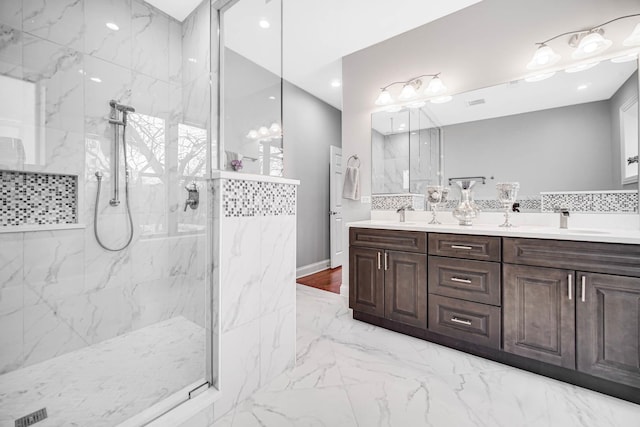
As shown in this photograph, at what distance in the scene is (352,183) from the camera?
314 cm

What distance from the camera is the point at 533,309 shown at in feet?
5.40

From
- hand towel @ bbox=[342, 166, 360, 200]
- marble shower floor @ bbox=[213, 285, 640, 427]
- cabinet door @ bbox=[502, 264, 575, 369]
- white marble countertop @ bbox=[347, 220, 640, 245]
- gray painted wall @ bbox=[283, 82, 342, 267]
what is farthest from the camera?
gray painted wall @ bbox=[283, 82, 342, 267]

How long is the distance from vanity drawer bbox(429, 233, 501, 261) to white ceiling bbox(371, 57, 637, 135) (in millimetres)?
1189

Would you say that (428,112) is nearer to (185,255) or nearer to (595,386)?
(595,386)

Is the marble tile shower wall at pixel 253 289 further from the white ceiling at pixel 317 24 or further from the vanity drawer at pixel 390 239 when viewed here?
the white ceiling at pixel 317 24

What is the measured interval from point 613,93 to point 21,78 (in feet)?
12.6

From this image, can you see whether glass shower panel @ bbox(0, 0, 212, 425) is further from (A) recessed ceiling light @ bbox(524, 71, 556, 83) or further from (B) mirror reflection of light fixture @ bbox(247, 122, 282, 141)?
(A) recessed ceiling light @ bbox(524, 71, 556, 83)

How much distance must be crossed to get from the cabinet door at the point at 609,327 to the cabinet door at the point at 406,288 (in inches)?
34.2

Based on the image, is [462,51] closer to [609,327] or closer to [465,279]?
[465,279]

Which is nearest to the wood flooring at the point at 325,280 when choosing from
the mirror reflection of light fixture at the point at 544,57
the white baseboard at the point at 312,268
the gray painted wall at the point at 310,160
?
the white baseboard at the point at 312,268

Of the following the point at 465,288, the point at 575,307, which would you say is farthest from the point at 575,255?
the point at 465,288

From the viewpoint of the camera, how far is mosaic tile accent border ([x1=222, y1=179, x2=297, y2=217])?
1.38 meters

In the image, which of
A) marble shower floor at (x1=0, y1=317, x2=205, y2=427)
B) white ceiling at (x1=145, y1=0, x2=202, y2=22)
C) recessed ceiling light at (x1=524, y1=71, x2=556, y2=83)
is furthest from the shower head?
recessed ceiling light at (x1=524, y1=71, x2=556, y2=83)

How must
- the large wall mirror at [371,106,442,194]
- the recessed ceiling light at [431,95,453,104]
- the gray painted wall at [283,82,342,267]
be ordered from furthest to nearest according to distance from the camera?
the gray painted wall at [283,82,342,267]
the large wall mirror at [371,106,442,194]
the recessed ceiling light at [431,95,453,104]
